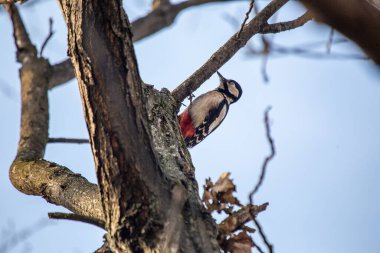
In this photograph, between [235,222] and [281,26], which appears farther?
[281,26]

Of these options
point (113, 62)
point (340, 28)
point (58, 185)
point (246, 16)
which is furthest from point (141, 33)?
point (340, 28)

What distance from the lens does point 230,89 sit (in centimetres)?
719

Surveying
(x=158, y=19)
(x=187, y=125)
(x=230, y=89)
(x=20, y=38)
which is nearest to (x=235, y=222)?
(x=20, y=38)

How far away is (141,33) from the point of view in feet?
20.0

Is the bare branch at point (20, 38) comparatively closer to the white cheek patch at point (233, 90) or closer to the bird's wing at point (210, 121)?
the bird's wing at point (210, 121)

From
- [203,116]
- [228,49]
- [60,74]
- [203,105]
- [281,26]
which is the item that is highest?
[203,105]

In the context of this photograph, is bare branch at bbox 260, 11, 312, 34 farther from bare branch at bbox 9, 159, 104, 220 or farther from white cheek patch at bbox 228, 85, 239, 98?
white cheek patch at bbox 228, 85, 239, 98

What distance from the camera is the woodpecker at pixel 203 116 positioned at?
616 cm

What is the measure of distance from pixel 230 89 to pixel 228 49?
3506 mm

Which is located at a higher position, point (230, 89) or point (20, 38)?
point (230, 89)

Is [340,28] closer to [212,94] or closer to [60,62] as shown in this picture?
[60,62]

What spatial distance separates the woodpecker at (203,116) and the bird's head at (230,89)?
108mm

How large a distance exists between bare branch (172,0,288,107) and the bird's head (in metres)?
3.36

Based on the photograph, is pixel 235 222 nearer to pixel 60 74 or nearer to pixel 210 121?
pixel 60 74
